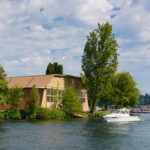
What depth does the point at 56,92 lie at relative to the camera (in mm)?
74062

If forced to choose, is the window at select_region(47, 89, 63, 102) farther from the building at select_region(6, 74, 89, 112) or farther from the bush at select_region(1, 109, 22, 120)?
the bush at select_region(1, 109, 22, 120)

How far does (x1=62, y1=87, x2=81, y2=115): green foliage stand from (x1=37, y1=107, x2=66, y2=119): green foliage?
202cm

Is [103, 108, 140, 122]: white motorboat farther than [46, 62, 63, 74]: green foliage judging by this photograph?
No

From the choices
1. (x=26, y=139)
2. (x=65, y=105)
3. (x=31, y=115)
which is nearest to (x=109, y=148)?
(x=26, y=139)

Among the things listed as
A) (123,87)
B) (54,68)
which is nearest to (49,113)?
(123,87)

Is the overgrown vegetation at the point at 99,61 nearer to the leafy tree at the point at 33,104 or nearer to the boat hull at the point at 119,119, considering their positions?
the boat hull at the point at 119,119

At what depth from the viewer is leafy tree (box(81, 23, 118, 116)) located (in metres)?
73.8

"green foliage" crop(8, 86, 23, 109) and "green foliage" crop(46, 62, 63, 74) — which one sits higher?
"green foliage" crop(46, 62, 63, 74)

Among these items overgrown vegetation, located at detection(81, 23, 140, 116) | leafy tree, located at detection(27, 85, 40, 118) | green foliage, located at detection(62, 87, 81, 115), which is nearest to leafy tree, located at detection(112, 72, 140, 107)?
overgrown vegetation, located at detection(81, 23, 140, 116)

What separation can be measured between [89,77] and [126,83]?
25.2 meters

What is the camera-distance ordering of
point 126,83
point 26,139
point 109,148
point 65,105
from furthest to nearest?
point 126,83
point 65,105
point 26,139
point 109,148

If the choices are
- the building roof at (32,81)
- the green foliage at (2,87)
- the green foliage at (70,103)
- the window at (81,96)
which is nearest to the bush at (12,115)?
the green foliage at (2,87)

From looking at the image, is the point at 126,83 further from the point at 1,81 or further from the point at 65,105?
the point at 1,81

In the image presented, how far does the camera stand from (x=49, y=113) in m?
66.6
